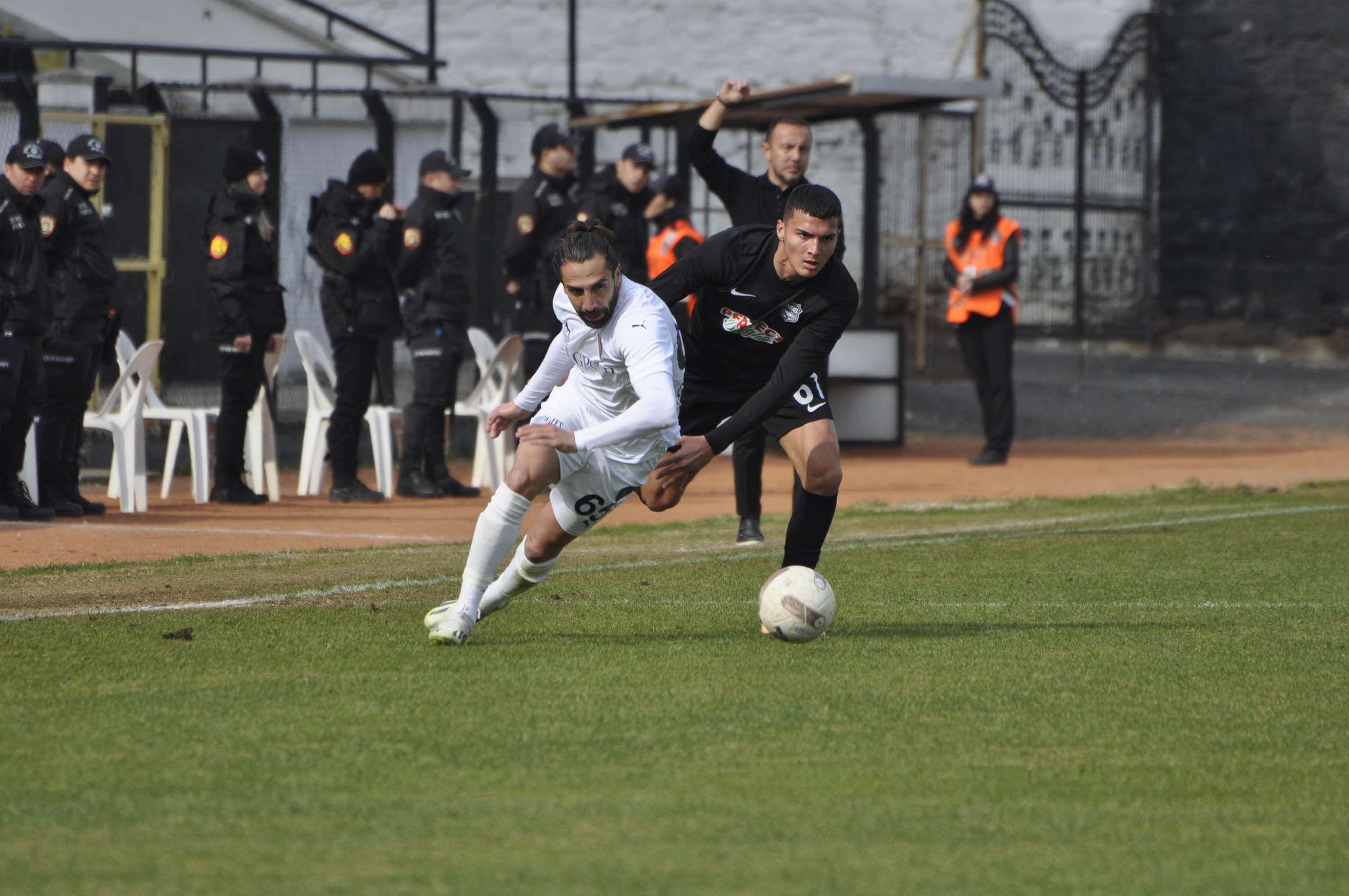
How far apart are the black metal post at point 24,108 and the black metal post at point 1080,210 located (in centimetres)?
1289

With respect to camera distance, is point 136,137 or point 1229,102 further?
point 1229,102

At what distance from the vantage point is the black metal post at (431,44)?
17.0 m

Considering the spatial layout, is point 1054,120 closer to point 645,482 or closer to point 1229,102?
point 1229,102

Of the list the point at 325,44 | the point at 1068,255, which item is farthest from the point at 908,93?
the point at 1068,255

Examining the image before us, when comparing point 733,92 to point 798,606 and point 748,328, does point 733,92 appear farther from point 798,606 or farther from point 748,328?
point 798,606

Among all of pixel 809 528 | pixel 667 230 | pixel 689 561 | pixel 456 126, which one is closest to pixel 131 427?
pixel 689 561

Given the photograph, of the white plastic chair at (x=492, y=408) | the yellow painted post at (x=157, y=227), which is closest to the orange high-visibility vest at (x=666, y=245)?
the white plastic chair at (x=492, y=408)

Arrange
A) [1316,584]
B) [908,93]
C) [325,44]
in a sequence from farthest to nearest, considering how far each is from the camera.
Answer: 1. [325,44]
2. [908,93]
3. [1316,584]

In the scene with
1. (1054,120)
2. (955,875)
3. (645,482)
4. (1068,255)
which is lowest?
(955,875)

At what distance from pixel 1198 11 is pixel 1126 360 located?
4.66 metres

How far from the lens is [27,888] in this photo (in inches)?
133

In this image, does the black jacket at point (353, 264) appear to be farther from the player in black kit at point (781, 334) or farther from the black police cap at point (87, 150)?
the player in black kit at point (781, 334)

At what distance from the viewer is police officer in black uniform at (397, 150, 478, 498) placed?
38.1ft

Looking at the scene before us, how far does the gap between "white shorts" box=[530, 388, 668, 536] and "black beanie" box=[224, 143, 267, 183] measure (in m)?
5.24
